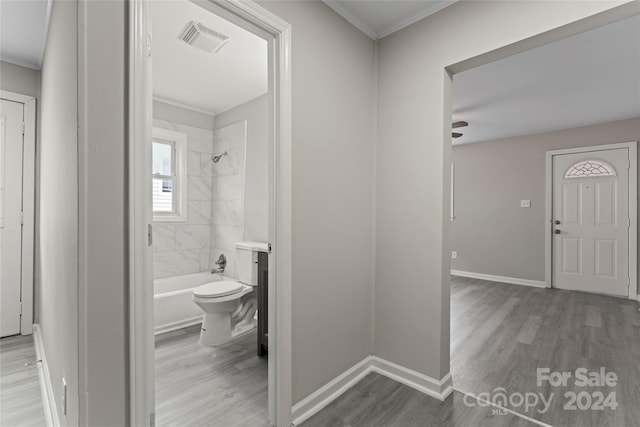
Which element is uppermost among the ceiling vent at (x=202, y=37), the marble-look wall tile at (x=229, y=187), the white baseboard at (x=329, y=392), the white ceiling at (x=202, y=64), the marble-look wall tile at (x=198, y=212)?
the white ceiling at (x=202, y=64)

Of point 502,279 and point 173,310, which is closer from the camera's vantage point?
point 173,310

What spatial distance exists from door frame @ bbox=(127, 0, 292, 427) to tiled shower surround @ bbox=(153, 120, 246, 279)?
81.7 inches

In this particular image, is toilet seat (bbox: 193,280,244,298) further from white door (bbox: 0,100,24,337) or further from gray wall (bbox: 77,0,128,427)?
white door (bbox: 0,100,24,337)

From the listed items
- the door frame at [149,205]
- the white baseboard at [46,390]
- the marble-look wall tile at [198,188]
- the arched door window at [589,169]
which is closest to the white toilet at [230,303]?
the door frame at [149,205]

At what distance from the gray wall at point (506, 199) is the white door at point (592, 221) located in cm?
20

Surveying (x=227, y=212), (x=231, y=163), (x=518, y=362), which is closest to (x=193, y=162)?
(x=231, y=163)

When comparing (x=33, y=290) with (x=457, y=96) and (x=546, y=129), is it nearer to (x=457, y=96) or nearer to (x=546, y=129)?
(x=457, y=96)

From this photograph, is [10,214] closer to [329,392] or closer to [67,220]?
[67,220]

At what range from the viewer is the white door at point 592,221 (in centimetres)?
430

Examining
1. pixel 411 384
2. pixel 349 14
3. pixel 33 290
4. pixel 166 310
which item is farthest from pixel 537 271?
pixel 33 290

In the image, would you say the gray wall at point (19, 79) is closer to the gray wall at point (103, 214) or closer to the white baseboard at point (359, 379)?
the gray wall at point (103, 214)

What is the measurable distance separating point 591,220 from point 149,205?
5.76 metres

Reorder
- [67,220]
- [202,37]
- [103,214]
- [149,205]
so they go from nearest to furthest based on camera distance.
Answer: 1. [103,214]
2. [149,205]
3. [67,220]
4. [202,37]

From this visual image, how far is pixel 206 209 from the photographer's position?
13.3 feet
